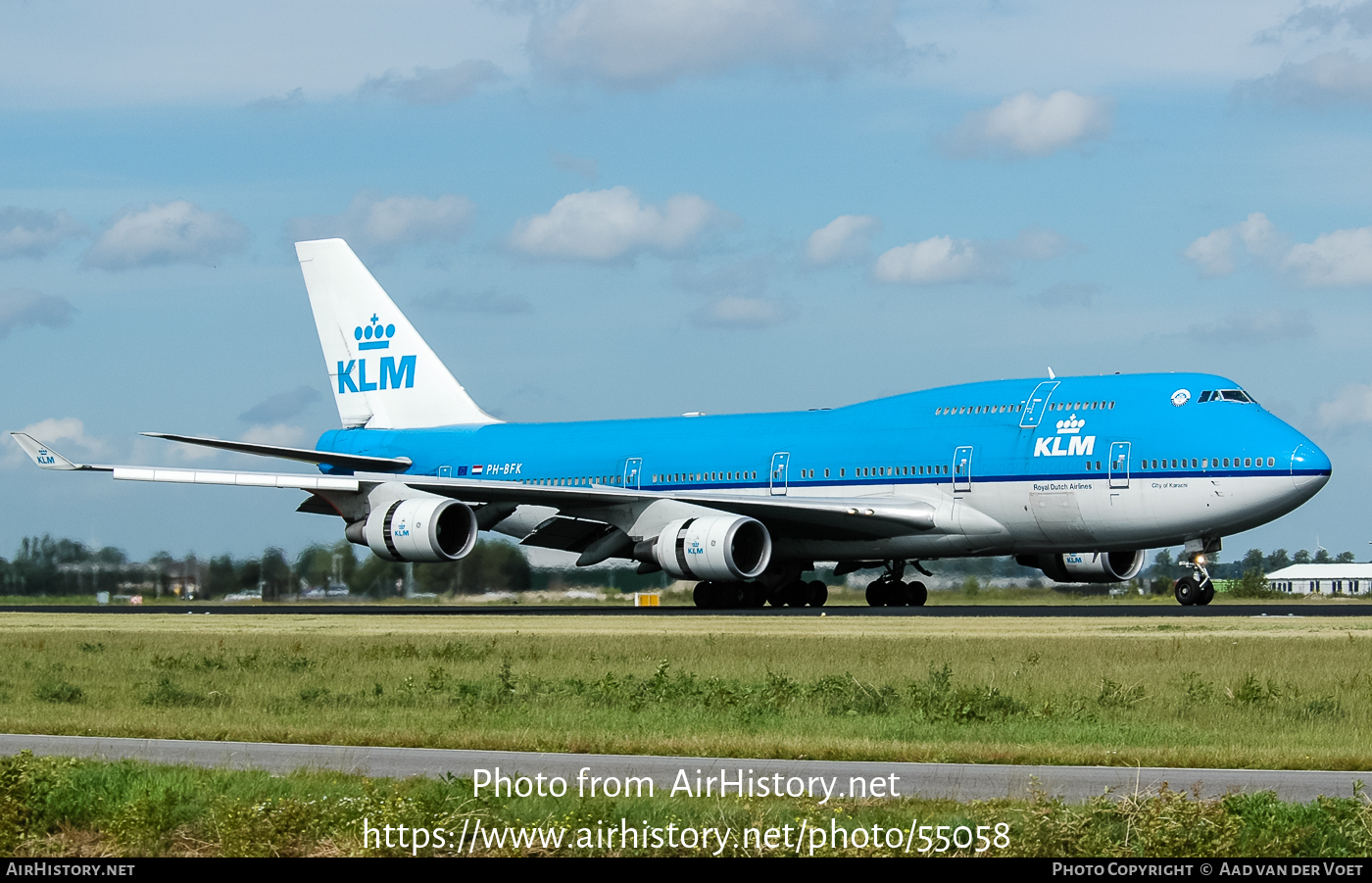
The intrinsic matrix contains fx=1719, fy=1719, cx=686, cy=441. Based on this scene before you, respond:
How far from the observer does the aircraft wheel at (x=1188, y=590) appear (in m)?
40.0

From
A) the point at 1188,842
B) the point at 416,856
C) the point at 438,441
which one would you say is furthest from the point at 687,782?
the point at 438,441

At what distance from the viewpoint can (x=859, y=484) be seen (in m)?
42.3

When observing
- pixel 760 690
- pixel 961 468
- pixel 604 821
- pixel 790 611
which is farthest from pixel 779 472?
pixel 604 821

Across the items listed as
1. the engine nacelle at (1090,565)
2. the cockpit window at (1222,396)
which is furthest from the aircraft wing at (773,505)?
the cockpit window at (1222,396)

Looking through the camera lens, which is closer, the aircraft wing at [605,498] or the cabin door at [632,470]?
the aircraft wing at [605,498]

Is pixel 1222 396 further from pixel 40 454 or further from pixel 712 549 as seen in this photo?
pixel 40 454

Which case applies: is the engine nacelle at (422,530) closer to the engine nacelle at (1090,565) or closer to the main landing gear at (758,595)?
the main landing gear at (758,595)

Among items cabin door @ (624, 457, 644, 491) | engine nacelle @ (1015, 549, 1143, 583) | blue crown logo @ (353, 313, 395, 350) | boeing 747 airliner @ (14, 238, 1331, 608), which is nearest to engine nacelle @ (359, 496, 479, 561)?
boeing 747 airliner @ (14, 238, 1331, 608)

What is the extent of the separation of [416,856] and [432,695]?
36.0 ft

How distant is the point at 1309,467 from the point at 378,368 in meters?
29.0

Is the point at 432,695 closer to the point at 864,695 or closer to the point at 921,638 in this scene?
the point at 864,695

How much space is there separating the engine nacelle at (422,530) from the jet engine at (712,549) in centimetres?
470

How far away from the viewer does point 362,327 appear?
5475 centimetres

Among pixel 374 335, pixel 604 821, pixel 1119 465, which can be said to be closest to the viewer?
pixel 604 821
